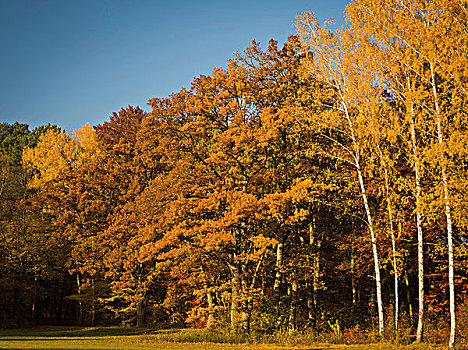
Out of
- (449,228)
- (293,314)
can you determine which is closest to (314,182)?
(293,314)

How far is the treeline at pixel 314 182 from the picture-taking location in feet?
44.0

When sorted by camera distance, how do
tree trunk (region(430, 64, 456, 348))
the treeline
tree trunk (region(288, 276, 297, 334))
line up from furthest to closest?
tree trunk (region(288, 276, 297, 334)), the treeline, tree trunk (region(430, 64, 456, 348))

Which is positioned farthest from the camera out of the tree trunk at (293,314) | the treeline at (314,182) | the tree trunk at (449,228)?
the tree trunk at (293,314)

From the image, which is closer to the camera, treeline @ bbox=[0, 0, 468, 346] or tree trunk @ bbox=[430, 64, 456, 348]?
tree trunk @ bbox=[430, 64, 456, 348]

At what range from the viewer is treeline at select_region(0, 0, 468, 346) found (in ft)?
44.0

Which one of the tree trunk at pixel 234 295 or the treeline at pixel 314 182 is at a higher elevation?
the treeline at pixel 314 182

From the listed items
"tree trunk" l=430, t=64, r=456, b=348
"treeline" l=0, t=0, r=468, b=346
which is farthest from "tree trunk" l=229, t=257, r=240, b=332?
"tree trunk" l=430, t=64, r=456, b=348

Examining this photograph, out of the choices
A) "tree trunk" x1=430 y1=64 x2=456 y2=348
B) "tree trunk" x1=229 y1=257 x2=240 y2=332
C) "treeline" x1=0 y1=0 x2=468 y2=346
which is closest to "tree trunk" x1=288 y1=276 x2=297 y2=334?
"treeline" x1=0 y1=0 x2=468 y2=346

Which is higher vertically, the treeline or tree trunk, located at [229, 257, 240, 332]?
the treeline

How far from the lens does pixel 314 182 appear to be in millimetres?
18250

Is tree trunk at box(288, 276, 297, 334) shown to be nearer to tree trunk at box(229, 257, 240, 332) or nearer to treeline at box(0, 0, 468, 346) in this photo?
treeline at box(0, 0, 468, 346)

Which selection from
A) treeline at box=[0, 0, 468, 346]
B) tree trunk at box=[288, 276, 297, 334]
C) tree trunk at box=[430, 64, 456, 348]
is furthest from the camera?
tree trunk at box=[288, 276, 297, 334]

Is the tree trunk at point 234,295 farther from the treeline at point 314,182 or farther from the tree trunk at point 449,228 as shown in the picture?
the tree trunk at point 449,228

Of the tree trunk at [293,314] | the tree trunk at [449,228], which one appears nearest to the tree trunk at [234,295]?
the tree trunk at [293,314]
